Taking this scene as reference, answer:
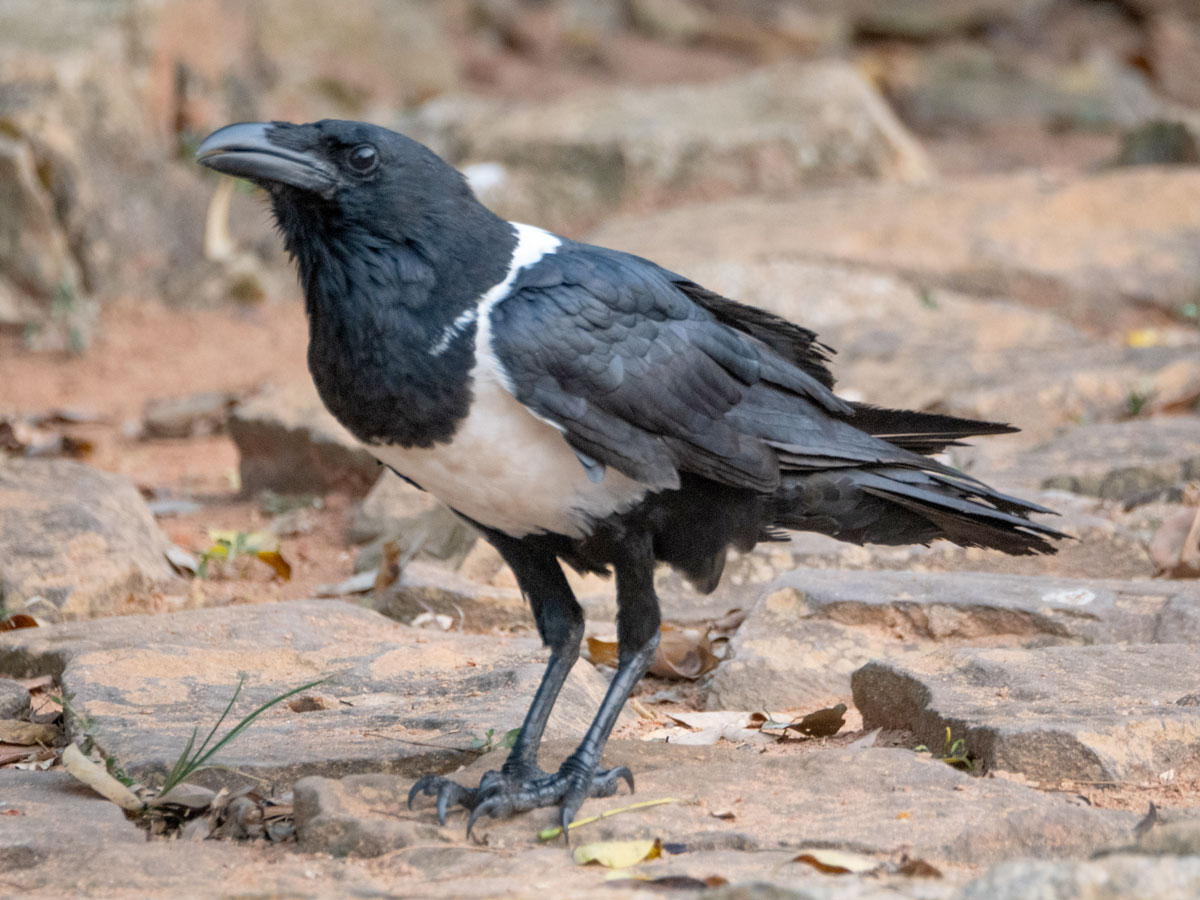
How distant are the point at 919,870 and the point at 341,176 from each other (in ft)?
A: 5.90

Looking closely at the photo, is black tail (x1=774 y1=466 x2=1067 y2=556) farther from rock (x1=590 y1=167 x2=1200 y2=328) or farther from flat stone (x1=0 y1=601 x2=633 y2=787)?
rock (x1=590 y1=167 x2=1200 y2=328)

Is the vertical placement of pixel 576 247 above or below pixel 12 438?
above

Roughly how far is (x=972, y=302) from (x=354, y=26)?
6.35 m

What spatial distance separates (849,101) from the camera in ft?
30.4

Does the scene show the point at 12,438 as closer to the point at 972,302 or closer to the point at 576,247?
the point at 576,247

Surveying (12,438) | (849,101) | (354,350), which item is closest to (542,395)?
(354,350)

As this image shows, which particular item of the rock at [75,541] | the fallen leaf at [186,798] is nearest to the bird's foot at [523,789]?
the fallen leaf at [186,798]

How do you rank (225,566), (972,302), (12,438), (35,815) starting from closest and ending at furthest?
(35,815) → (225,566) → (12,438) → (972,302)

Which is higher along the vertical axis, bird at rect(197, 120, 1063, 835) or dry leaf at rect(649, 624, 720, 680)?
bird at rect(197, 120, 1063, 835)

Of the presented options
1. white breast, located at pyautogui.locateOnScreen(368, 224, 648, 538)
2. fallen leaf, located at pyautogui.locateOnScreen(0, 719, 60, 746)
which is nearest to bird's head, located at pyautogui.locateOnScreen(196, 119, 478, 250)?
white breast, located at pyautogui.locateOnScreen(368, 224, 648, 538)

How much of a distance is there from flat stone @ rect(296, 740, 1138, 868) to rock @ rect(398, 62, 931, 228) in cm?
642

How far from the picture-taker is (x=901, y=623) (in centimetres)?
379

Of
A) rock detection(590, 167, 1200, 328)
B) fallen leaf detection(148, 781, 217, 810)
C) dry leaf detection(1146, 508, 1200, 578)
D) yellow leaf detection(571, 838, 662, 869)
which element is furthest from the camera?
rock detection(590, 167, 1200, 328)

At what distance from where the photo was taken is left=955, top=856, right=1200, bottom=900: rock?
1.87 meters
